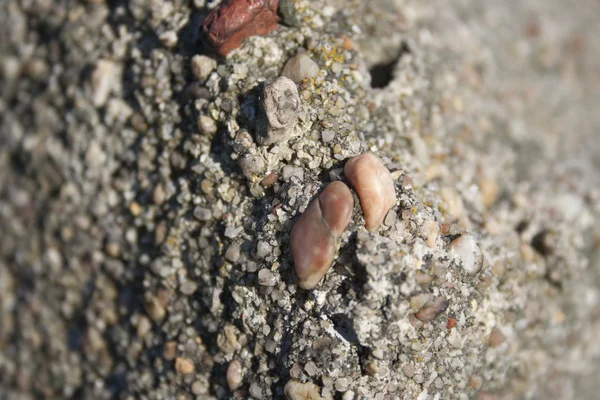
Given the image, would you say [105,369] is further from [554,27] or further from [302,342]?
[554,27]

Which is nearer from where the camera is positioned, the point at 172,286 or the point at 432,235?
the point at 432,235

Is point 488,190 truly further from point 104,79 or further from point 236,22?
point 104,79

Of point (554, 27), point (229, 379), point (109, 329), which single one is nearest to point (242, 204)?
point (229, 379)

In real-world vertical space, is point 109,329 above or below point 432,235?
below

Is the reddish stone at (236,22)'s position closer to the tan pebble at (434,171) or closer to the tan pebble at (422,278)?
the tan pebble at (434,171)

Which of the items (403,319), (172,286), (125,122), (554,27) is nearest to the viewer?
(403,319)

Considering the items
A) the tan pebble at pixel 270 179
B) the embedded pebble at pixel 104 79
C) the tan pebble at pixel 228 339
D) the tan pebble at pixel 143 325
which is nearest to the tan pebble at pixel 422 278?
the tan pebble at pixel 270 179

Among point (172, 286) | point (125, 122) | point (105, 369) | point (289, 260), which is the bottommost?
point (105, 369)
